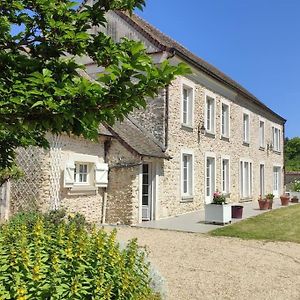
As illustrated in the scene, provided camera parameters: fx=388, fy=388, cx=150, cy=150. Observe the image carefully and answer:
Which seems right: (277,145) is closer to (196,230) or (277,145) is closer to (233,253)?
(196,230)

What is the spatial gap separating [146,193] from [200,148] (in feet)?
12.6

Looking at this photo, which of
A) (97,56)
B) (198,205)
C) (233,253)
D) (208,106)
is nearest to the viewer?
(97,56)

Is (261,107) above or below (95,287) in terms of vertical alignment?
above

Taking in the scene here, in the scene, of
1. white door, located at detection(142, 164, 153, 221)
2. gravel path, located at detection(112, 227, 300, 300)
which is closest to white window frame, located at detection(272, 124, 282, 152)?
white door, located at detection(142, 164, 153, 221)

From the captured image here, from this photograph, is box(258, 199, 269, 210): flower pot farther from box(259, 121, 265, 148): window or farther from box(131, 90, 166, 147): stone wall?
box(259, 121, 265, 148): window

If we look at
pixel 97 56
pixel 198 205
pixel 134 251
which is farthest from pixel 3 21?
pixel 198 205

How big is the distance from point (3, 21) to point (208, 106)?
15167mm

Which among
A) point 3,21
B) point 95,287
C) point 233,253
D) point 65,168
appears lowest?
point 233,253

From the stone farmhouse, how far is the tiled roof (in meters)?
0.03

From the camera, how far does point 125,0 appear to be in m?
3.18

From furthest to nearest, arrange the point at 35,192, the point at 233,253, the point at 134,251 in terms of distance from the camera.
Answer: the point at 35,192 → the point at 233,253 → the point at 134,251

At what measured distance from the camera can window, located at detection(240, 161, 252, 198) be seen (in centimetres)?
2070

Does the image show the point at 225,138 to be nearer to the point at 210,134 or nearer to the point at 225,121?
the point at 225,121

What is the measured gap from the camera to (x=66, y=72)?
2664 millimetres
